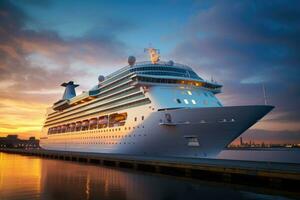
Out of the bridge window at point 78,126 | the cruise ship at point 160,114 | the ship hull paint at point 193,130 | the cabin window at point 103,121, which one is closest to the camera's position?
the ship hull paint at point 193,130

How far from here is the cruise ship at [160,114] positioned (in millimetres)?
26172

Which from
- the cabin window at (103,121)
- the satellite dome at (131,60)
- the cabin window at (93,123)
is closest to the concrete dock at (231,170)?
the cabin window at (103,121)

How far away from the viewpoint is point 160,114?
94.2ft

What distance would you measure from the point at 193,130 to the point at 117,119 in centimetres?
1326

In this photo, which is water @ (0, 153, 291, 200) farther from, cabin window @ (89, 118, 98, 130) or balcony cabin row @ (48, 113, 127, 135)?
cabin window @ (89, 118, 98, 130)

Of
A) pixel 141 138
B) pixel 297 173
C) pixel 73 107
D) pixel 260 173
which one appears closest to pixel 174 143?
pixel 141 138

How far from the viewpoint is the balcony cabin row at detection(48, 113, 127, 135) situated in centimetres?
3659

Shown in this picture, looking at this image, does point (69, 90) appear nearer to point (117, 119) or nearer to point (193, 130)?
point (117, 119)

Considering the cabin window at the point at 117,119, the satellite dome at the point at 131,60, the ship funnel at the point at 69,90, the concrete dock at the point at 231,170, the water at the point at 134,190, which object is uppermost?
the ship funnel at the point at 69,90

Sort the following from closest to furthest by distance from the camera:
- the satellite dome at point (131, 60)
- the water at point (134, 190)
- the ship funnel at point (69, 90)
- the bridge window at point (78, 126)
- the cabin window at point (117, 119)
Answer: the water at point (134, 190) → the cabin window at point (117, 119) → the satellite dome at point (131, 60) → the bridge window at point (78, 126) → the ship funnel at point (69, 90)

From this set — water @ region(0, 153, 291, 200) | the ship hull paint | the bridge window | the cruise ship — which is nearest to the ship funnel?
the bridge window

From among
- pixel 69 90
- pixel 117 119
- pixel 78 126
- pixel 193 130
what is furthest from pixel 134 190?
pixel 69 90

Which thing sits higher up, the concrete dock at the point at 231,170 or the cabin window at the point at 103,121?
the cabin window at the point at 103,121

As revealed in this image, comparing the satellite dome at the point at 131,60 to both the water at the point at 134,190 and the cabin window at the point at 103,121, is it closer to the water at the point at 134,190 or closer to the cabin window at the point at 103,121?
the cabin window at the point at 103,121
